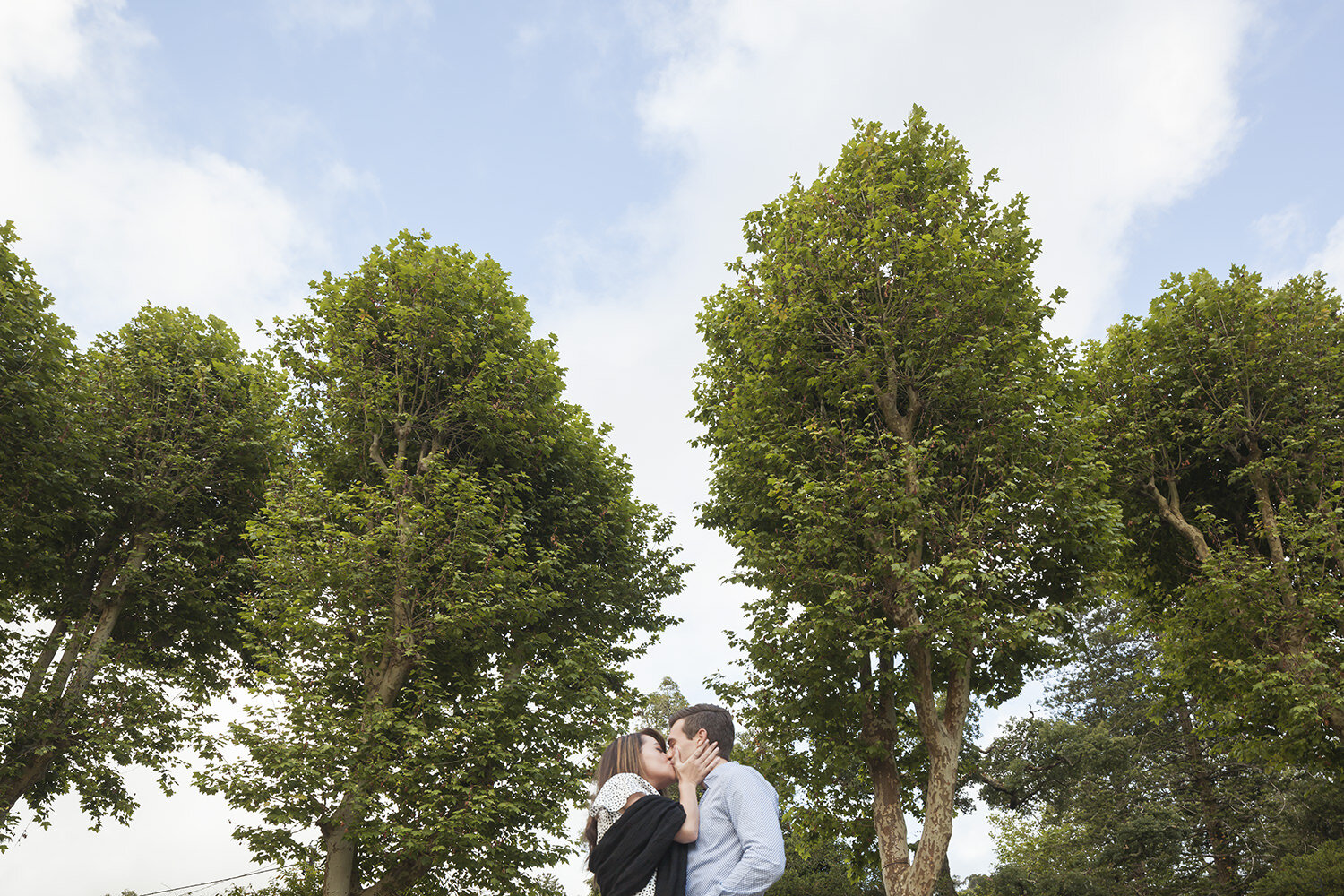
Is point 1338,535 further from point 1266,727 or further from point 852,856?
point 852,856

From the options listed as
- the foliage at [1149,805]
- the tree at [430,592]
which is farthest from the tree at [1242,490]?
the tree at [430,592]

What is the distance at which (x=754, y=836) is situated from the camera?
3682 mm

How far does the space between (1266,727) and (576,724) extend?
1532cm

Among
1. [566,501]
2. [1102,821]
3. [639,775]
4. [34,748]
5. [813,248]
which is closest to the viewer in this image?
[639,775]

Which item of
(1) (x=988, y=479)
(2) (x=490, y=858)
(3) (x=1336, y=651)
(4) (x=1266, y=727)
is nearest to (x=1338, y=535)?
(3) (x=1336, y=651)

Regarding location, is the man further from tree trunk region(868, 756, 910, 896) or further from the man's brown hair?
tree trunk region(868, 756, 910, 896)

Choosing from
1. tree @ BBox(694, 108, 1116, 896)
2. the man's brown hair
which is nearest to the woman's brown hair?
the man's brown hair

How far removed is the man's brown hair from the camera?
4160 mm

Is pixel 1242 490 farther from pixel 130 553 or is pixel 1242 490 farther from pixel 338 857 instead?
pixel 130 553

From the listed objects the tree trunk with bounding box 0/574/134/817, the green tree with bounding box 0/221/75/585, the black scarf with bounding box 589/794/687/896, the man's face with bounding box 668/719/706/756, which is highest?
the green tree with bounding box 0/221/75/585

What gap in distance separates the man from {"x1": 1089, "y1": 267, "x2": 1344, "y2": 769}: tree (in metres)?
15.7

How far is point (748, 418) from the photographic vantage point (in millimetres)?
15719

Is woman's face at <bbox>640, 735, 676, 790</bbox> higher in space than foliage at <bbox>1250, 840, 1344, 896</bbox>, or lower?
lower

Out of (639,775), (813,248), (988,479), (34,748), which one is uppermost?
(813,248)
